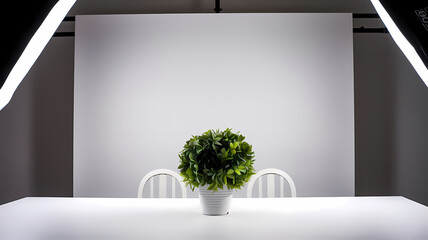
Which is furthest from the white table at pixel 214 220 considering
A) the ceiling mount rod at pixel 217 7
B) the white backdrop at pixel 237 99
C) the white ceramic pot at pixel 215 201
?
the ceiling mount rod at pixel 217 7

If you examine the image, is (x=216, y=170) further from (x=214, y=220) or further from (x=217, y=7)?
(x=217, y=7)

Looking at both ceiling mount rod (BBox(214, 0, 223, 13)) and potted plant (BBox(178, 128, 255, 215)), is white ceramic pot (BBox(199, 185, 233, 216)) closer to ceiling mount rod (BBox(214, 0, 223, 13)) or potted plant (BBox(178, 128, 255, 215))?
potted plant (BBox(178, 128, 255, 215))

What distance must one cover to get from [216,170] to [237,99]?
6.42 feet

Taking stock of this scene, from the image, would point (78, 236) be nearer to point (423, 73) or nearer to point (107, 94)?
point (423, 73)

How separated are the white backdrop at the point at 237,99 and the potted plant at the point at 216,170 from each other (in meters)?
1.87

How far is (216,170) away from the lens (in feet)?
4.82

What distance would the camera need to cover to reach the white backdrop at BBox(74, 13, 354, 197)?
3373mm

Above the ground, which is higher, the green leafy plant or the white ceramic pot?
the green leafy plant

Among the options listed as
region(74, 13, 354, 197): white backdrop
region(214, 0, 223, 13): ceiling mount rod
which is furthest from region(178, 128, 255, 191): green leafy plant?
region(214, 0, 223, 13): ceiling mount rod

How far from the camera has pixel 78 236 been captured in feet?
3.79

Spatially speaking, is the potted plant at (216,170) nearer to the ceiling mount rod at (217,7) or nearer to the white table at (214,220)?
the white table at (214,220)

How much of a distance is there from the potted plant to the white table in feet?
0.22

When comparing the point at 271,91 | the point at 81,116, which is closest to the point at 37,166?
the point at 81,116

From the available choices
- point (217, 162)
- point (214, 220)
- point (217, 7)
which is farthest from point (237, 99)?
point (214, 220)
